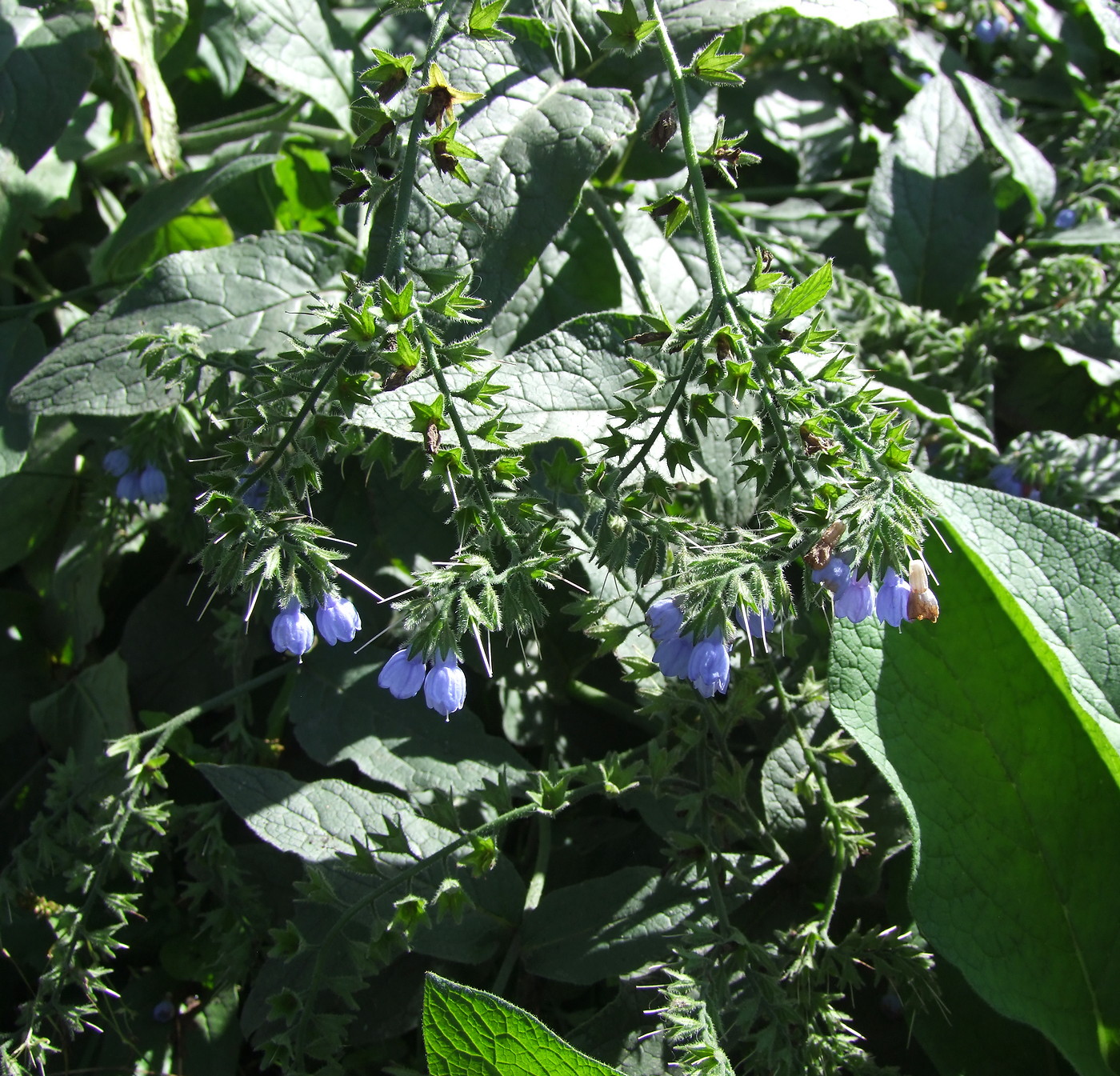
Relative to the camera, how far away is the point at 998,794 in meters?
1.61

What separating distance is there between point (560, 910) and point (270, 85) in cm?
239

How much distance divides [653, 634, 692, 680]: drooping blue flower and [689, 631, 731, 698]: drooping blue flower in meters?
0.06

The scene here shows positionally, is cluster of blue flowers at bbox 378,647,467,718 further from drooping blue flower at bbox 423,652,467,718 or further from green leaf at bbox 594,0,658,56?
green leaf at bbox 594,0,658,56

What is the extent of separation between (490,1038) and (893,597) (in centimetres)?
80

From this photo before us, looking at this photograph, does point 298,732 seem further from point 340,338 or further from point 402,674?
point 340,338

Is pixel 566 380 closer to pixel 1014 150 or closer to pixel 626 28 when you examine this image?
pixel 626 28

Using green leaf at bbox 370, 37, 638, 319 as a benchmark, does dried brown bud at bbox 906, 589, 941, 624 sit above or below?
below

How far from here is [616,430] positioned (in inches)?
56.4

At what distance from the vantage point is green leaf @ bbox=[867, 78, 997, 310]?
262cm

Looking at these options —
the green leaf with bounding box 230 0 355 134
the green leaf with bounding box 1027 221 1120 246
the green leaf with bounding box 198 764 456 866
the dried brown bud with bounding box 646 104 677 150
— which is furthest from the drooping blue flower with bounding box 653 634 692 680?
the green leaf with bounding box 1027 221 1120 246

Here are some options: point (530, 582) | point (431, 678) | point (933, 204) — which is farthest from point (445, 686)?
point (933, 204)

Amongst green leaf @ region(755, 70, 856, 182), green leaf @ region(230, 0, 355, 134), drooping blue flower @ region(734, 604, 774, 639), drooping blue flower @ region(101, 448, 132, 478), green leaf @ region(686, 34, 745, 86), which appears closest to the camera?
drooping blue flower @ region(734, 604, 774, 639)

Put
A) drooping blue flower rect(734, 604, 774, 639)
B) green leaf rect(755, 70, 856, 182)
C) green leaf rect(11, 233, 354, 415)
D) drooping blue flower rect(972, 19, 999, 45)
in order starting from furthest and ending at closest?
drooping blue flower rect(972, 19, 999, 45)
green leaf rect(755, 70, 856, 182)
green leaf rect(11, 233, 354, 415)
drooping blue flower rect(734, 604, 774, 639)

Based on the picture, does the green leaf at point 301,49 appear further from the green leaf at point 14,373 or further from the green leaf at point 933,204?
the green leaf at point 933,204
